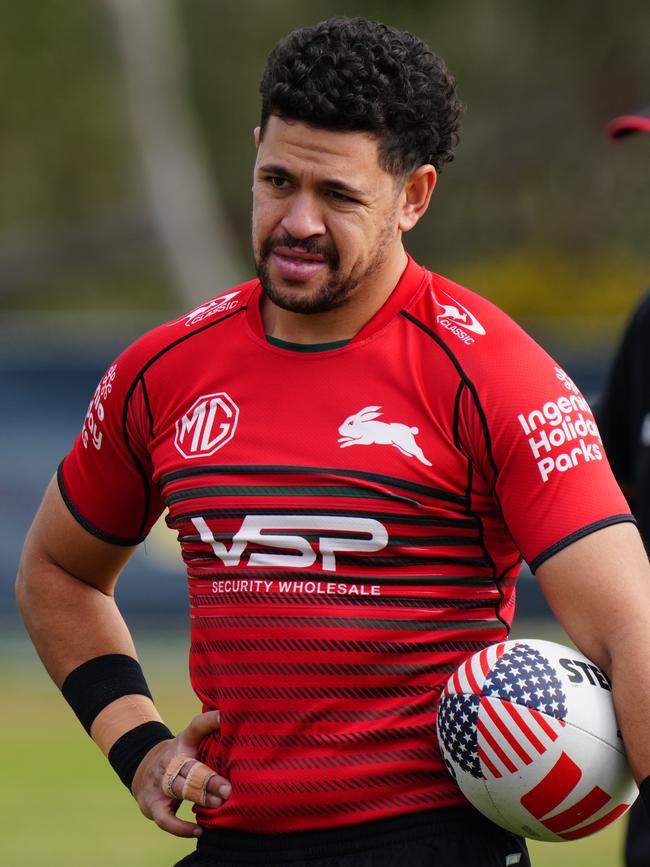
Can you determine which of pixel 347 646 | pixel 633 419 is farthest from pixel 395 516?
pixel 633 419

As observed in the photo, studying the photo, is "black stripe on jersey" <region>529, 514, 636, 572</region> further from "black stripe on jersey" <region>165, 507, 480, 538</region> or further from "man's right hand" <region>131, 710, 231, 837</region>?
"man's right hand" <region>131, 710, 231, 837</region>

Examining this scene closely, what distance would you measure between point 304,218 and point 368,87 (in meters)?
0.29

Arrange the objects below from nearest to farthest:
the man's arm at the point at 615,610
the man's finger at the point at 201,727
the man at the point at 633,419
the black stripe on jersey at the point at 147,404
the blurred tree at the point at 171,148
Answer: the man's arm at the point at 615,610
the man's finger at the point at 201,727
the black stripe on jersey at the point at 147,404
the man at the point at 633,419
the blurred tree at the point at 171,148

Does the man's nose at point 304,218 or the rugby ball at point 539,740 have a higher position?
the man's nose at point 304,218

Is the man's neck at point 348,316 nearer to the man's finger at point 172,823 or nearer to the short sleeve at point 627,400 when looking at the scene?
the man's finger at point 172,823

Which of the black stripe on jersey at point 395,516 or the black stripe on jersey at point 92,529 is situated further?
the black stripe on jersey at point 92,529

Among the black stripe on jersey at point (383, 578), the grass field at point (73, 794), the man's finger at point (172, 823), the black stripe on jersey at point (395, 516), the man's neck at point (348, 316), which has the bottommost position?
the grass field at point (73, 794)

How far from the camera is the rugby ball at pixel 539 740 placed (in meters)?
3.14

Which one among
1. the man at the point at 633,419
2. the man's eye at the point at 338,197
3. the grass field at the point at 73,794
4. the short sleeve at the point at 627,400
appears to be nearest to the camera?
the man's eye at the point at 338,197

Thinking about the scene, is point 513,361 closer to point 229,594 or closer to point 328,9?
point 229,594

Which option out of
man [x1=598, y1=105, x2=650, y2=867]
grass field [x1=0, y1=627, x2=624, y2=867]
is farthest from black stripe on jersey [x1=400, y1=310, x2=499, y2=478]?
grass field [x1=0, y1=627, x2=624, y2=867]

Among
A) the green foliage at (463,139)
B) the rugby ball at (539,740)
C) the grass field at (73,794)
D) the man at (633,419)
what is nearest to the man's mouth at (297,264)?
the rugby ball at (539,740)

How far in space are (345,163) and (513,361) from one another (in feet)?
1.69

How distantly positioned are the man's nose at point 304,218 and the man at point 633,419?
1.35 meters
